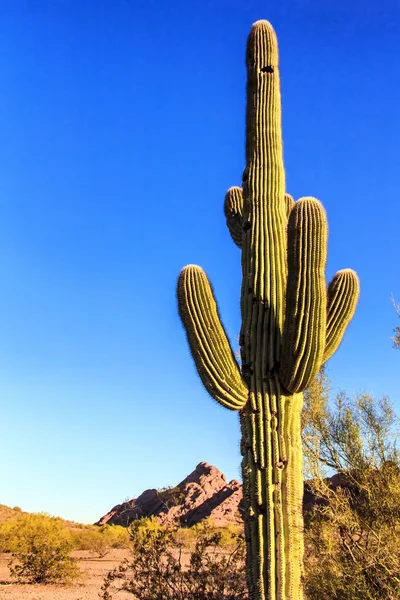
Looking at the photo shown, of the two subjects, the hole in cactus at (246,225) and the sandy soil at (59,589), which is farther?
the sandy soil at (59,589)

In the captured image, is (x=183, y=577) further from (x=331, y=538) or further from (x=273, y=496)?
(x=273, y=496)

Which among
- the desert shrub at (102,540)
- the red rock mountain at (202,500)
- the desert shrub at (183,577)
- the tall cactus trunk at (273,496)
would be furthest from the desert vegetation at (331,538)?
the red rock mountain at (202,500)

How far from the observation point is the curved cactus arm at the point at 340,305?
18.7 feet

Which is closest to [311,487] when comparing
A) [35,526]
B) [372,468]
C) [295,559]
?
[372,468]

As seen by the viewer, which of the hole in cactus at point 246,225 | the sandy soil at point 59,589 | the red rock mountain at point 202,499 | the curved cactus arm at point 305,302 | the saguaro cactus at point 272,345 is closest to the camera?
the saguaro cactus at point 272,345

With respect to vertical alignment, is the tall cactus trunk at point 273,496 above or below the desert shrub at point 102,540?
above

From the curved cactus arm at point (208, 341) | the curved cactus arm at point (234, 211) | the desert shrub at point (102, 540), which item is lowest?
the desert shrub at point (102, 540)

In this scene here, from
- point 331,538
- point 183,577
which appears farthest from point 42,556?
point 331,538

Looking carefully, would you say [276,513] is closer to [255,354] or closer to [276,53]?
[255,354]

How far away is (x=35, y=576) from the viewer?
14.7 metres

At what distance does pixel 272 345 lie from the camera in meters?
5.36

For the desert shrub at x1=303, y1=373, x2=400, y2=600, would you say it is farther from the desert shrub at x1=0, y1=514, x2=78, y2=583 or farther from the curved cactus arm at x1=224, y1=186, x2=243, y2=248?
the desert shrub at x1=0, y1=514, x2=78, y2=583

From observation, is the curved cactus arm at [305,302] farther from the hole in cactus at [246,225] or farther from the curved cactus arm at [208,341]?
the hole in cactus at [246,225]

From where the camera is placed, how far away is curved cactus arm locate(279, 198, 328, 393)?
509cm
